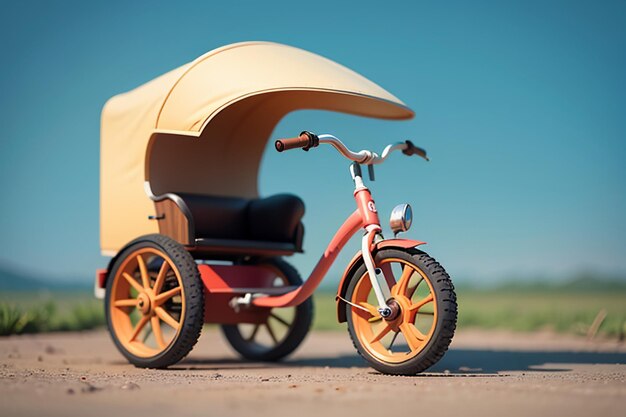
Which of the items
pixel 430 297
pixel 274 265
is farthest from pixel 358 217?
pixel 274 265

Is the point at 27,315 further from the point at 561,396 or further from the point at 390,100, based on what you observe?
the point at 561,396

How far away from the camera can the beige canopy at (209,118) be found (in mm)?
5922

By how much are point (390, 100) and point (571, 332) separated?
4.62 metres

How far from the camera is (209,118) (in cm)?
582

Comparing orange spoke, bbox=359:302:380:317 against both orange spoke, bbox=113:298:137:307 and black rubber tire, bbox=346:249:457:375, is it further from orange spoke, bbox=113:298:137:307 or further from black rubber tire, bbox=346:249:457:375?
orange spoke, bbox=113:298:137:307

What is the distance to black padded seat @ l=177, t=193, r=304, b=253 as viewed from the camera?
6887 millimetres

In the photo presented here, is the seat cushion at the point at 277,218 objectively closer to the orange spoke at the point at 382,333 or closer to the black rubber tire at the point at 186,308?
the black rubber tire at the point at 186,308

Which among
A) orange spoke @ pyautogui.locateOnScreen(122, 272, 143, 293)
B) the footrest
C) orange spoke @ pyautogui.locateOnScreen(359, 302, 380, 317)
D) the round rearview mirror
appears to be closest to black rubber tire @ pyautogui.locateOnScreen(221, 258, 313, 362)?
the footrest

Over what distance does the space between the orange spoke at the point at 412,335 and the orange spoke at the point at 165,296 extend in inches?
67.4

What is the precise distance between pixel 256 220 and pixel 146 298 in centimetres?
128

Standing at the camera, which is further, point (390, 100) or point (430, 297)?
point (390, 100)

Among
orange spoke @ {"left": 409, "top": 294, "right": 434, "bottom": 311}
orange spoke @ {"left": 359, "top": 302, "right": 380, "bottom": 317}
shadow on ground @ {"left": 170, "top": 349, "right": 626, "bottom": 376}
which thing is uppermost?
orange spoke @ {"left": 409, "top": 294, "right": 434, "bottom": 311}

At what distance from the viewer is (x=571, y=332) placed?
955cm

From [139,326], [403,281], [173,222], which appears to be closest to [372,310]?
[403,281]
